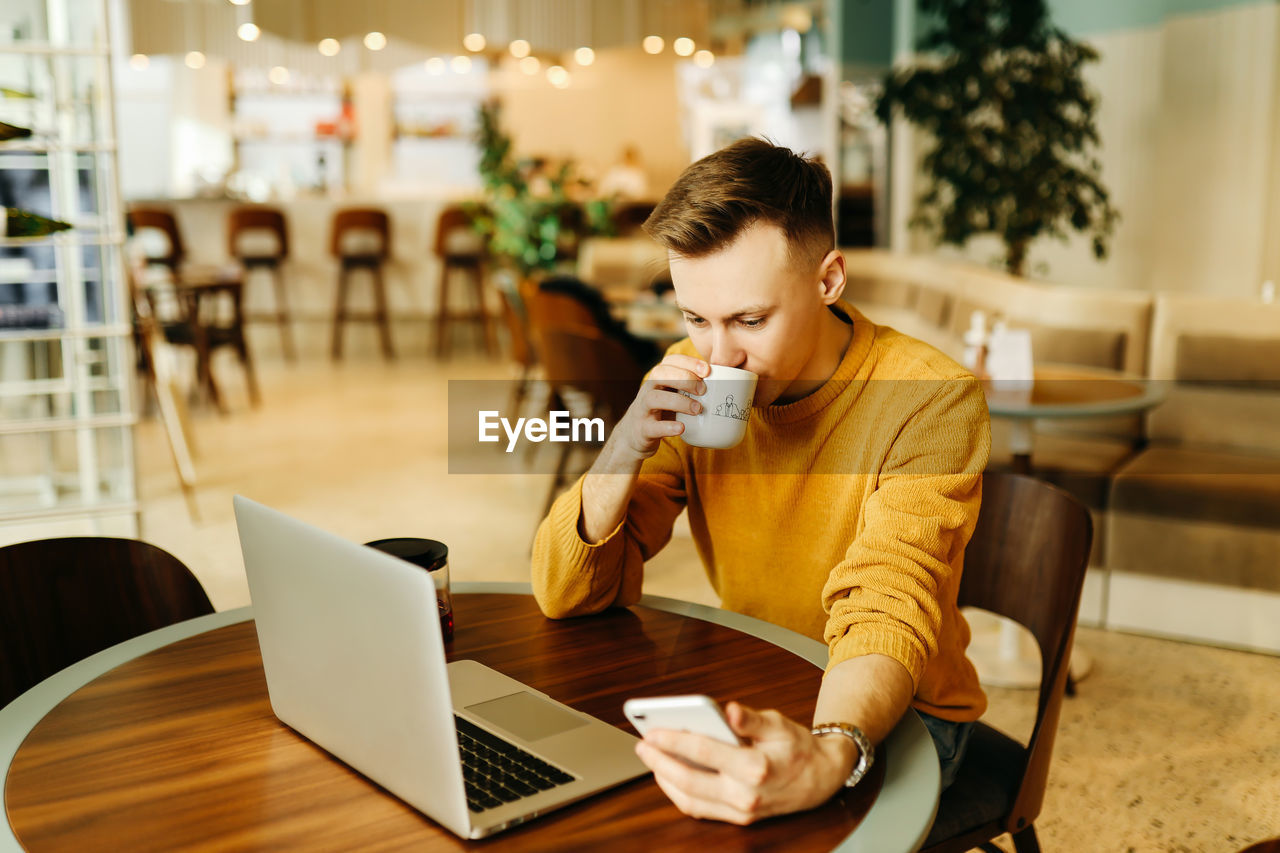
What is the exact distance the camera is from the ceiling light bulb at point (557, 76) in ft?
36.7

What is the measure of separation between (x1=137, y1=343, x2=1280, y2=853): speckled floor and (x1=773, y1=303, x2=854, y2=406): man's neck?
1.21 m

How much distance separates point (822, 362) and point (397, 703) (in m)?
0.72

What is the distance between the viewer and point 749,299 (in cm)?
122

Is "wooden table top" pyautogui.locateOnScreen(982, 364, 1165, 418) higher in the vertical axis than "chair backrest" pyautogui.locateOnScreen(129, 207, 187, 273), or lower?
lower

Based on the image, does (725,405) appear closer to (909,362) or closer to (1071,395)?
(909,362)

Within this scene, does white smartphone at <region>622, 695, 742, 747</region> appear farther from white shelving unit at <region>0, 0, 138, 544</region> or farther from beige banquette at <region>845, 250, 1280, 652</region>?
white shelving unit at <region>0, 0, 138, 544</region>

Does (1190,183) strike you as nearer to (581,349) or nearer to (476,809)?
(581,349)

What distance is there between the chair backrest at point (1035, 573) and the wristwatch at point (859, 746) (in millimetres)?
521

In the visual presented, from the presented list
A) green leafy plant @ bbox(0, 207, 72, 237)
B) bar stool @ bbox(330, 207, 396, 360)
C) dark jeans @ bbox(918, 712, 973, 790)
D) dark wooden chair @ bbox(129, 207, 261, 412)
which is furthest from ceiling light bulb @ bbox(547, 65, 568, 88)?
dark jeans @ bbox(918, 712, 973, 790)

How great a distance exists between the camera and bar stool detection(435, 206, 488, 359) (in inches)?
322

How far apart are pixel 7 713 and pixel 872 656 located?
2.81ft

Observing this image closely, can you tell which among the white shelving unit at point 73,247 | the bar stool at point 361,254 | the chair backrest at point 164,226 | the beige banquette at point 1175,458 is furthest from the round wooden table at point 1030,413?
the chair backrest at point 164,226

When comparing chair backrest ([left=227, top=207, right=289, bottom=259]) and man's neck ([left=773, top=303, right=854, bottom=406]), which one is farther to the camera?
chair backrest ([left=227, top=207, right=289, bottom=259])

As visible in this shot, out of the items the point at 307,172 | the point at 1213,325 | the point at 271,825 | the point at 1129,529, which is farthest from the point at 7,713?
the point at 307,172
